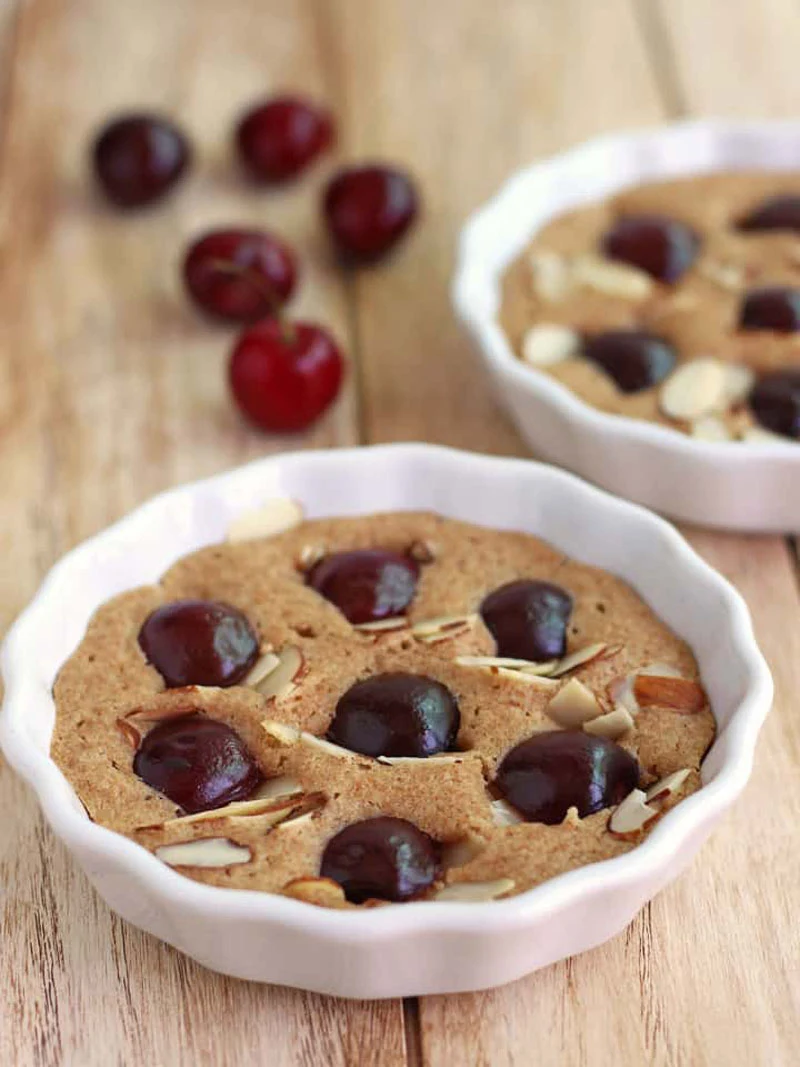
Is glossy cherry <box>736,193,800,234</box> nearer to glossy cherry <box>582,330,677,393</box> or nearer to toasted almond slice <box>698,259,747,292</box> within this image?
toasted almond slice <box>698,259,747,292</box>

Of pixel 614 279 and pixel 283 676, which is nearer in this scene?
pixel 283 676

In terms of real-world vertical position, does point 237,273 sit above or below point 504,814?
above

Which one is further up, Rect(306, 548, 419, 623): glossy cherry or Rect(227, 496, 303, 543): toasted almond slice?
Rect(227, 496, 303, 543): toasted almond slice

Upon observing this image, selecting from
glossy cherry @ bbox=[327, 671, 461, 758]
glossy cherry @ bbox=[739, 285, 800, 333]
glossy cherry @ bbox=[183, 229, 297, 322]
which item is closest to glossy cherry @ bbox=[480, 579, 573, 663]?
glossy cherry @ bbox=[327, 671, 461, 758]

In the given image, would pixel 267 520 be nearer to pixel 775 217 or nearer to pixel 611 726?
pixel 611 726

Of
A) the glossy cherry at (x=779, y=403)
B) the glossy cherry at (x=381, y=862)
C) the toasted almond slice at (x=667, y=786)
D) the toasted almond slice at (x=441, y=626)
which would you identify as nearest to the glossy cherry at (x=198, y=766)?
the glossy cherry at (x=381, y=862)

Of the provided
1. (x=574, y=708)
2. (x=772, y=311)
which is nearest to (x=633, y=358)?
(x=772, y=311)

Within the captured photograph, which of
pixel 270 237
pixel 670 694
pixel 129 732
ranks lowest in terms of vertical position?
pixel 670 694

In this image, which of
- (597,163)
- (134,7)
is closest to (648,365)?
(597,163)
